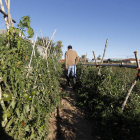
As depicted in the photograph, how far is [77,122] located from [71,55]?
9.61 feet

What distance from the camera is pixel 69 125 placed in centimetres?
268

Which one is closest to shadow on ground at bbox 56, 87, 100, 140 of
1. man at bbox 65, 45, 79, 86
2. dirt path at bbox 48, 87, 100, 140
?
dirt path at bbox 48, 87, 100, 140

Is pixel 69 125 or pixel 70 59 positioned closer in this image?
pixel 69 125

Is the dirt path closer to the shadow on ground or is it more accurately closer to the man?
the shadow on ground

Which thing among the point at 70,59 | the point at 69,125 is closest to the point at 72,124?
the point at 69,125

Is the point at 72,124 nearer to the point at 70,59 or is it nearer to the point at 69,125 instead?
the point at 69,125

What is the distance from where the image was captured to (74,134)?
7.88 feet

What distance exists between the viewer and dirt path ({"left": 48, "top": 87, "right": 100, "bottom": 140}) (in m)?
2.32

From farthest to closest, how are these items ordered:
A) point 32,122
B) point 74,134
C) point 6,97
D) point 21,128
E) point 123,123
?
point 74,134
point 123,123
point 32,122
point 21,128
point 6,97

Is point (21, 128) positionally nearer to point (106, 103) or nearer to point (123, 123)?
point (123, 123)

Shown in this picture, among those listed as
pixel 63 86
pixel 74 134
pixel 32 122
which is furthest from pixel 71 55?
pixel 32 122

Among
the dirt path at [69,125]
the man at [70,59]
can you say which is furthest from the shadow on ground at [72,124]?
the man at [70,59]

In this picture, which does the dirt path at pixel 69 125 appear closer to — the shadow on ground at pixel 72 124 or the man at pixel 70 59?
the shadow on ground at pixel 72 124

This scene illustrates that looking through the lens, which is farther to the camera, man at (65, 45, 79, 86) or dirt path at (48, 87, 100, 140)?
man at (65, 45, 79, 86)
